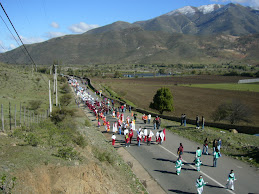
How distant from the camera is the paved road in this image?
10633 mm

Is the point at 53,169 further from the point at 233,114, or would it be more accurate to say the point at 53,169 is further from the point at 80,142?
the point at 233,114

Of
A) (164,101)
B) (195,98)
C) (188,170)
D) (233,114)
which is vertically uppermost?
(164,101)


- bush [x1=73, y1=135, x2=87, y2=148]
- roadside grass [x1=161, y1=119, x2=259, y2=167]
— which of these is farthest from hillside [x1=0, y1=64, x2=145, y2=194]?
roadside grass [x1=161, y1=119, x2=259, y2=167]

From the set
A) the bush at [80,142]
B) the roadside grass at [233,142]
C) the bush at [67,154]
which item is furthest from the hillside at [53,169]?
the roadside grass at [233,142]

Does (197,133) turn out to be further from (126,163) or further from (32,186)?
(32,186)

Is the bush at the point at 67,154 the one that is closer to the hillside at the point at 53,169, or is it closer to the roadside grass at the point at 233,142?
the hillside at the point at 53,169

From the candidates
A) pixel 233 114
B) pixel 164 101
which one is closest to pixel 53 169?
pixel 233 114

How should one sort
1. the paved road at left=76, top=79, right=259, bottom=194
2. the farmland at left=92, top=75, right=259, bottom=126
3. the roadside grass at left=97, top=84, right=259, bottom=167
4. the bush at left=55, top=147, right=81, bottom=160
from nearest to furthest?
the bush at left=55, top=147, right=81, bottom=160 → the paved road at left=76, top=79, right=259, bottom=194 → the roadside grass at left=97, top=84, right=259, bottom=167 → the farmland at left=92, top=75, right=259, bottom=126

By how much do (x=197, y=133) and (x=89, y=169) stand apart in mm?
12248

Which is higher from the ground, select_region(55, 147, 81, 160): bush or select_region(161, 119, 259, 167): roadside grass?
select_region(55, 147, 81, 160): bush

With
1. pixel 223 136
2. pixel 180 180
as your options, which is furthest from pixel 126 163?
pixel 223 136

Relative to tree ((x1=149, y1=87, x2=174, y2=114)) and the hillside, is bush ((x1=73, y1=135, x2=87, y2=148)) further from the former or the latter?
tree ((x1=149, y1=87, x2=174, y2=114))

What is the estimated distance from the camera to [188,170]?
40.7 ft

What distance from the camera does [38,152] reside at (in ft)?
30.5
